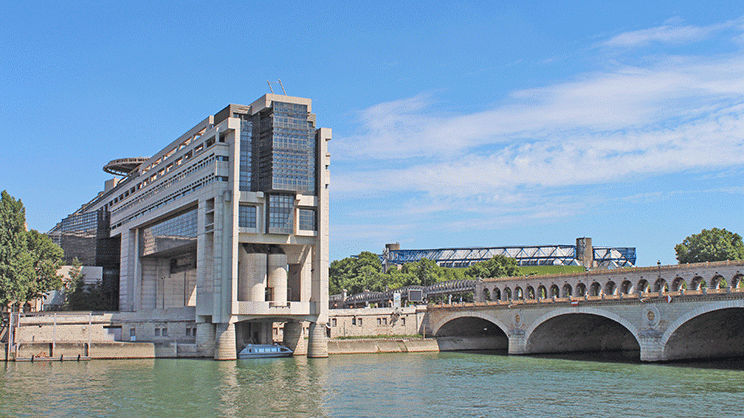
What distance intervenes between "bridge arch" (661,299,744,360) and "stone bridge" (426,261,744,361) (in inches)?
4.4

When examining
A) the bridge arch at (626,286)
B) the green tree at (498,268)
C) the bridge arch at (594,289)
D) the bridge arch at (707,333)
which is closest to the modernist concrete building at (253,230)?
the bridge arch at (594,289)

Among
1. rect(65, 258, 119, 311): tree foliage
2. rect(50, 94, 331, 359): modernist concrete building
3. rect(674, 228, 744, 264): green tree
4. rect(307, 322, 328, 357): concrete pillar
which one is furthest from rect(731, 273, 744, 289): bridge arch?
rect(65, 258, 119, 311): tree foliage

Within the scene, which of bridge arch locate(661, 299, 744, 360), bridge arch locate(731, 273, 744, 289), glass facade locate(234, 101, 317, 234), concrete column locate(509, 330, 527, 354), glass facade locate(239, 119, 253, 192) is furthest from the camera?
concrete column locate(509, 330, 527, 354)

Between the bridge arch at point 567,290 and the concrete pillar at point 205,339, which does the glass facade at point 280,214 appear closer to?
the concrete pillar at point 205,339

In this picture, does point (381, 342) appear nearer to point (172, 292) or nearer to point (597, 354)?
point (597, 354)

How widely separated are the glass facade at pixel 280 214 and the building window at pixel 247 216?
238 centimetres

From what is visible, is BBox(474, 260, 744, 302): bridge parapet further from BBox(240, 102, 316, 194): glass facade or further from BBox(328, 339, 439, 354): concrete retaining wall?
BBox(240, 102, 316, 194): glass facade

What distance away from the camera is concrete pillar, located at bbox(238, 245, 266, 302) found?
10588cm

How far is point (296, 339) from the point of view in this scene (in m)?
108

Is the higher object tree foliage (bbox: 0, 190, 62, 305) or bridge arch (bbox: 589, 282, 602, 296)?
tree foliage (bbox: 0, 190, 62, 305)

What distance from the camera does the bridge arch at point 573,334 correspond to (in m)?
105

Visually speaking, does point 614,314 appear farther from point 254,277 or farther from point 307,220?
point 254,277

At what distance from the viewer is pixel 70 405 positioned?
56.8 meters

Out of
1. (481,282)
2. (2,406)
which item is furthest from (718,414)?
(481,282)
